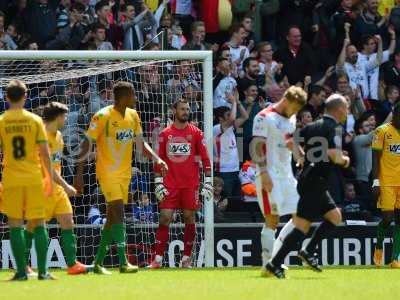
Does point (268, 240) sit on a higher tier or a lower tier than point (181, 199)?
lower

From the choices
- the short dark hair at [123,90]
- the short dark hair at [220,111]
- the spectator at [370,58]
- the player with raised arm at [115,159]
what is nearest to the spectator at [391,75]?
the spectator at [370,58]

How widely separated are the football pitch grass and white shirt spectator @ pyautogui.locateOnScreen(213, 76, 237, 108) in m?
5.95

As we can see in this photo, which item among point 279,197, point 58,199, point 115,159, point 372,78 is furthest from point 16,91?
point 372,78

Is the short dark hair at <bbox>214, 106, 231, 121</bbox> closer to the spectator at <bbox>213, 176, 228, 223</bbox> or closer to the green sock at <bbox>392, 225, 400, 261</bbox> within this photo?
the spectator at <bbox>213, 176, 228, 223</bbox>

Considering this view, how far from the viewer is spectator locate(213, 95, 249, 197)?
20141 millimetres

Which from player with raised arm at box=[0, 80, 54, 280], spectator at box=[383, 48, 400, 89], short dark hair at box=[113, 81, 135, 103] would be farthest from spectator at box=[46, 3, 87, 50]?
player with raised arm at box=[0, 80, 54, 280]

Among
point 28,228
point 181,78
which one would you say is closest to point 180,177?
point 181,78

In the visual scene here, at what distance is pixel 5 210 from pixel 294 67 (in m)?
9.60

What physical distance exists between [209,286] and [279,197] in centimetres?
178

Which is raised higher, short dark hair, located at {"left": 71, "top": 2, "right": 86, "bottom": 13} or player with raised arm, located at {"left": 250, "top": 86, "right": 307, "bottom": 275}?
short dark hair, located at {"left": 71, "top": 2, "right": 86, "bottom": 13}

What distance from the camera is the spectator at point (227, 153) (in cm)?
2014

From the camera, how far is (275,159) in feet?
47.2

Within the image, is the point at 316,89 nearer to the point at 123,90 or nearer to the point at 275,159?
the point at 123,90

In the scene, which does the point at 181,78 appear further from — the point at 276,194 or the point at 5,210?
the point at 5,210
